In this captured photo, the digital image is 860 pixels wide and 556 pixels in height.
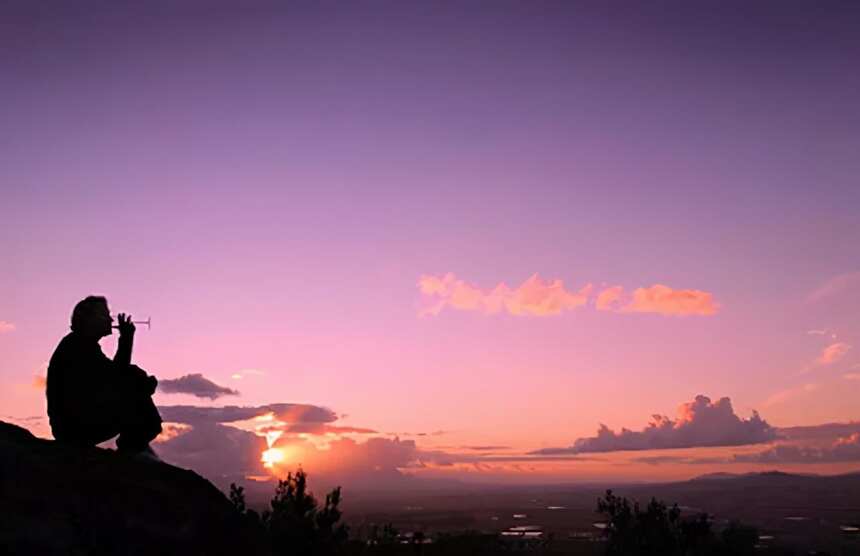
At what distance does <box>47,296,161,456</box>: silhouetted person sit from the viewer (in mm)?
10484

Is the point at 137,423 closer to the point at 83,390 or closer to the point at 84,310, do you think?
the point at 83,390

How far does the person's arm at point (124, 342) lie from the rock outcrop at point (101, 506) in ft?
4.37

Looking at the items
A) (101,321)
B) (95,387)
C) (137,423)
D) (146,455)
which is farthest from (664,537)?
(101,321)

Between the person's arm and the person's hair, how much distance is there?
38 cm

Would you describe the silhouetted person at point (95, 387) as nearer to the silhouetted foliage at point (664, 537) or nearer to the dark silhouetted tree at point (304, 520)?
the dark silhouetted tree at point (304, 520)

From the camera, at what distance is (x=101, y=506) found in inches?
361

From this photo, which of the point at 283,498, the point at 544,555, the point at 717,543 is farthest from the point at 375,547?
the point at 544,555

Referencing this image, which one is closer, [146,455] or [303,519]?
[146,455]

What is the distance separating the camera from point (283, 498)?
51.7 metres

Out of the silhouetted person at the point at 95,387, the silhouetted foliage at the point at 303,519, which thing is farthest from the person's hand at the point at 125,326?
the silhouetted foliage at the point at 303,519

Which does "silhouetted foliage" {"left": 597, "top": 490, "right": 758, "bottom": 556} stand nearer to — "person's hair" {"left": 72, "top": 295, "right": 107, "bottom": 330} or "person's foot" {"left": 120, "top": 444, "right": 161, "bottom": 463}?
"person's foot" {"left": 120, "top": 444, "right": 161, "bottom": 463}

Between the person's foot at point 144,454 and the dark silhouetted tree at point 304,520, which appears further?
the dark silhouetted tree at point 304,520

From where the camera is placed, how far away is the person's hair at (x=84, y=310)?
10.7 m

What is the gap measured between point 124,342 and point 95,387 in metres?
0.78
